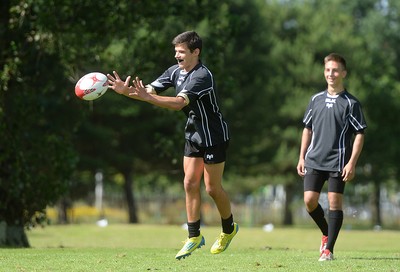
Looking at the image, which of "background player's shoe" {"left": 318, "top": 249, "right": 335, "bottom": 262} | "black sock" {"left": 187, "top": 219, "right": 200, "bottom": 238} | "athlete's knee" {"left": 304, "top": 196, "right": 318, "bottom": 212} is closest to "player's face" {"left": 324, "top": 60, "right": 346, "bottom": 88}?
"athlete's knee" {"left": 304, "top": 196, "right": 318, "bottom": 212}

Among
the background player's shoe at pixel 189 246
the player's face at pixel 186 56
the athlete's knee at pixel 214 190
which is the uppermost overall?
the player's face at pixel 186 56

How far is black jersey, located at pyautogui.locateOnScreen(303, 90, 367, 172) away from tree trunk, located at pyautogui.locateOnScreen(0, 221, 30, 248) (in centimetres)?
834

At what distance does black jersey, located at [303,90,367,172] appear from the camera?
10883mm

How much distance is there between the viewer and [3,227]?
17.8 m

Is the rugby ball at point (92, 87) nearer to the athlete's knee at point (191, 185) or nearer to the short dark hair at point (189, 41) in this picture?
the short dark hair at point (189, 41)

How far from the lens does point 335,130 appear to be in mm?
10898

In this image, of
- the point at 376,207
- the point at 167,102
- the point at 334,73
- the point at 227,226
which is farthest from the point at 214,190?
the point at 376,207

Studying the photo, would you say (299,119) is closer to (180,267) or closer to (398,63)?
(398,63)

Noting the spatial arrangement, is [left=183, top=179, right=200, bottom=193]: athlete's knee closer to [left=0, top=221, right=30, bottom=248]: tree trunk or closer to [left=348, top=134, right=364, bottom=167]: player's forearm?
[left=348, top=134, right=364, bottom=167]: player's forearm

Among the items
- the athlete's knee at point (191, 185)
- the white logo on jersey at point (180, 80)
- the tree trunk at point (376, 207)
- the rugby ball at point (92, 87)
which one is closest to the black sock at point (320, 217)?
the athlete's knee at point (191, 185)

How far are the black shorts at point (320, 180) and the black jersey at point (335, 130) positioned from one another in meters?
0.07

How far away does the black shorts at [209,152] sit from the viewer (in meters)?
10.5

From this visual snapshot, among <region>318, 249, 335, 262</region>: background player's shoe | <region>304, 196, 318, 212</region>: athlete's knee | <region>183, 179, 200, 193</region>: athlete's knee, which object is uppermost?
<region>183, 179, 200, 193</region>: athlete's knee

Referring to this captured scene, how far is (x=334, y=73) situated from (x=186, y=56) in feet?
6.06
